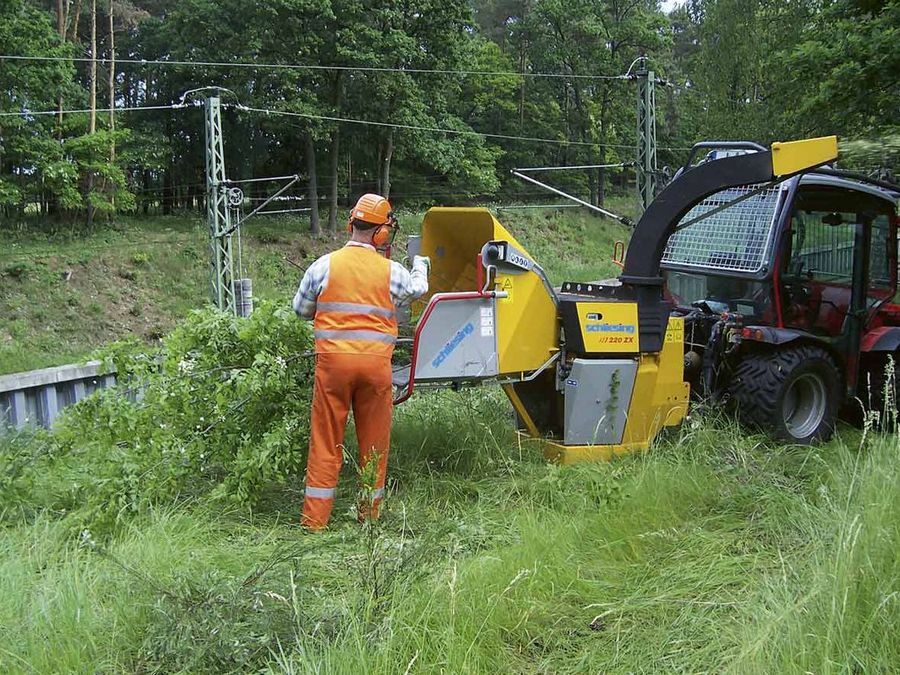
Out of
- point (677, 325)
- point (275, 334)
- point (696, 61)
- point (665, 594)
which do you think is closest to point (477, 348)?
point (275, 334)

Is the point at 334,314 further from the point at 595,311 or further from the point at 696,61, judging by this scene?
the point at 696,61

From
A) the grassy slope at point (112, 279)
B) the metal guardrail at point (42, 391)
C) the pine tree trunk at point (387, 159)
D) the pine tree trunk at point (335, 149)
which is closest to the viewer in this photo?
the metal guardrail at point (42, 391)

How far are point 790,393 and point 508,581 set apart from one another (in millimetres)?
3497

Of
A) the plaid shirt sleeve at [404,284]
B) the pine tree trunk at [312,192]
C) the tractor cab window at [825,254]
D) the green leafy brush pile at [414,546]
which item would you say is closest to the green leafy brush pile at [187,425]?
the green leafy brush pile at [414,546]

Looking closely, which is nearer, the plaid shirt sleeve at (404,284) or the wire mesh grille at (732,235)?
the plaid shirt sleeve at (404,284)

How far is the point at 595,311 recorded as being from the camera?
514cm

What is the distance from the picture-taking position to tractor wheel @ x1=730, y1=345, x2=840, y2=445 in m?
5.59

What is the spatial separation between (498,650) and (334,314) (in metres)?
2.10

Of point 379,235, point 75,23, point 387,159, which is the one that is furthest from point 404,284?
point 75,23

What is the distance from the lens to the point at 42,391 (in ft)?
31.6

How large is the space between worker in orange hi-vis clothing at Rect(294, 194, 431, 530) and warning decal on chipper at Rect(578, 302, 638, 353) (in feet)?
4.36

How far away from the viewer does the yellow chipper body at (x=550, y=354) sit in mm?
4793

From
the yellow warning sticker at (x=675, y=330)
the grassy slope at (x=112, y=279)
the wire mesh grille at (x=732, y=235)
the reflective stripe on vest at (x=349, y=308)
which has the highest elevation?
the wire mesh grille at (x=732, y=235)

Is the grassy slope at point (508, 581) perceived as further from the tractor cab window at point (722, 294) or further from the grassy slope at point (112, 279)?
the grassy slope at point (112, 279)
